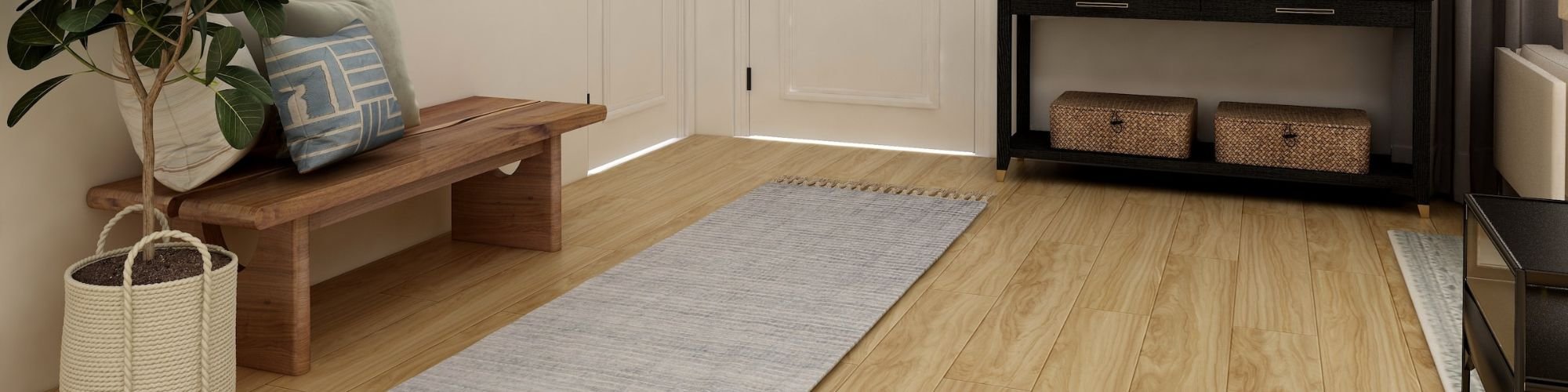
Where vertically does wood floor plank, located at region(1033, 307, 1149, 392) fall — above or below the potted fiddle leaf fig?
below

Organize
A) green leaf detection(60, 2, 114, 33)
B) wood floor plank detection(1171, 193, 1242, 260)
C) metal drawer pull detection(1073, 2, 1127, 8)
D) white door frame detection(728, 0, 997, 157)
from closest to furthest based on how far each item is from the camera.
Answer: green leaf detection(60, 2, 114, 33), wood floor plank detection(1171, 193, 1242, 260), metal drawer pull detection(1073, 2, 1127, 8), white door frame detection(728, 0, 997, 157)

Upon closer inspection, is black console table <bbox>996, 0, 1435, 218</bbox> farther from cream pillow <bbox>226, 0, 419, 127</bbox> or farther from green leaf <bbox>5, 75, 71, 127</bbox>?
green leaf <bbox>5, 75, 71, 127</bbox>

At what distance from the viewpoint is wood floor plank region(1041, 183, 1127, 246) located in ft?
11.4

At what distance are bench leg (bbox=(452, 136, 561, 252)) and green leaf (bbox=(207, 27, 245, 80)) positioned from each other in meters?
1.13

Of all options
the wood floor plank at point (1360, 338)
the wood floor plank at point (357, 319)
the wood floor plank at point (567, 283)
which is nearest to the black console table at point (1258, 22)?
the wood floor plank at point (1360, 338)

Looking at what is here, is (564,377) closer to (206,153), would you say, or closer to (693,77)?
(206,153)

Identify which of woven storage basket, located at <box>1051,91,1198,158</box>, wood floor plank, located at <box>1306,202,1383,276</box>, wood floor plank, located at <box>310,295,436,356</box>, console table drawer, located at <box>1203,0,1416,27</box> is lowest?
wood floor plank, located at <box>310,295,436,356</box>

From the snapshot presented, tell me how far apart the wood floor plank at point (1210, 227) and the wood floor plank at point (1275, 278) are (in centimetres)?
4

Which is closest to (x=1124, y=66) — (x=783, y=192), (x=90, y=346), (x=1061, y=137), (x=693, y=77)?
(x=1061, y=137)

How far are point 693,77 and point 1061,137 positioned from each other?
1.62 meters

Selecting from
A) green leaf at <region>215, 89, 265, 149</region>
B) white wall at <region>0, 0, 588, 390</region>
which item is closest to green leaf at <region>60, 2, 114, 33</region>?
green leaf at <region>215, 89, 265, 149</region>

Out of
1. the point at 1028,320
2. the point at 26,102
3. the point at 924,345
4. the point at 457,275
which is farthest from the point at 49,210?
the point at 1028,320

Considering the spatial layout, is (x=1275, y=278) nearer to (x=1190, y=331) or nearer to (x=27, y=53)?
(x=1190, y=331)

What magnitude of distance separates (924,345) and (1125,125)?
171 cm
